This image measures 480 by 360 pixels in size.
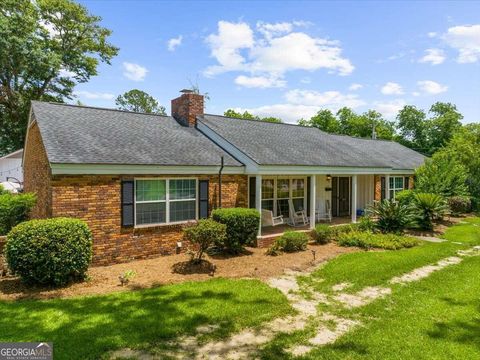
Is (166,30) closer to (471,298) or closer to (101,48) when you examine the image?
(471,298)

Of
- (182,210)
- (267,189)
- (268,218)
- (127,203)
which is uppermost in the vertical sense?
(267,189)

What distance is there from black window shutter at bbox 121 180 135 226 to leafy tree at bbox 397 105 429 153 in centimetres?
4550

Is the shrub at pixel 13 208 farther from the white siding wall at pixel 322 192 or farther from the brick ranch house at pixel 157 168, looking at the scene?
the white siding wall at pixel 322 192

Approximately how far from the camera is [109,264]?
896 cm

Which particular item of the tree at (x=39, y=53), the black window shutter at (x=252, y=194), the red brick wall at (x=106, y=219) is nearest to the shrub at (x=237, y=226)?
the red brick wall at (x=106, y=219)

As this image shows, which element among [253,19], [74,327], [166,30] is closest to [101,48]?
[166,30]

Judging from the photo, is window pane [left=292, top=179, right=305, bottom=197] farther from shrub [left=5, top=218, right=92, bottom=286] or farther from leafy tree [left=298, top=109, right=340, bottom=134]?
leafy tree [left=298, top=109, right=340, bottom=134]

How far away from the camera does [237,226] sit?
32.9 ft

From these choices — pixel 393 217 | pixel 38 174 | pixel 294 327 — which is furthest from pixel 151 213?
pixel 393 217

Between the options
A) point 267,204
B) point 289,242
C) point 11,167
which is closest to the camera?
point 289,242

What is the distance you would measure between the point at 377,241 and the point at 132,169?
9.11 metres

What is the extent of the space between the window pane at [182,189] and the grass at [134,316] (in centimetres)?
387

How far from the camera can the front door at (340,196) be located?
1747 centimetres

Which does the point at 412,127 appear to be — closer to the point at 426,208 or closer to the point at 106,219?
the point at 426,208
